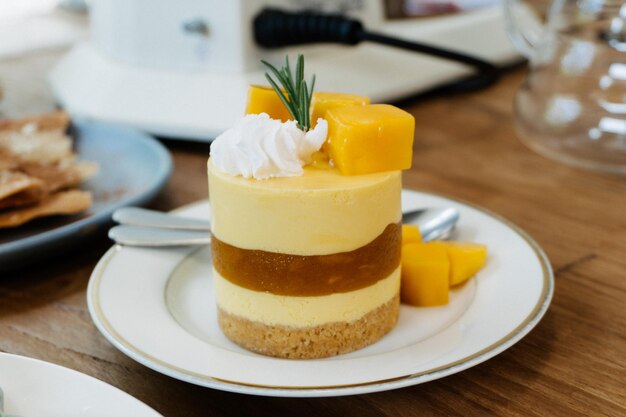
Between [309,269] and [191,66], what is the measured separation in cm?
62

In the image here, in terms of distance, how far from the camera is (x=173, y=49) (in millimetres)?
1113

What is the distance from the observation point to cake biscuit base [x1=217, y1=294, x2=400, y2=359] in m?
0.60

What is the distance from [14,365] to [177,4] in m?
0.71

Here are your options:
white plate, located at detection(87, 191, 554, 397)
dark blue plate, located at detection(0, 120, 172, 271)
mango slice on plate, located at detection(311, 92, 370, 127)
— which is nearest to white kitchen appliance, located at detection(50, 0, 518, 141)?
dark blue plate, located at detection(0, 120, 172, 271)

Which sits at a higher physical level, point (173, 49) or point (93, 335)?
point (173, 49)

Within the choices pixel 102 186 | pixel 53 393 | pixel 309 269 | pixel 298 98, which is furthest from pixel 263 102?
pixel 102 186

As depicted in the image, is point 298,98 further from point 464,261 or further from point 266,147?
point 464,261

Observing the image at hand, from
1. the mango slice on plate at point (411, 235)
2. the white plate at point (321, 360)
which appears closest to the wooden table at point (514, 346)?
the white plate at point (321, 360)

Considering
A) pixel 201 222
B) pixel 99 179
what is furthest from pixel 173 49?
pixel 201 222

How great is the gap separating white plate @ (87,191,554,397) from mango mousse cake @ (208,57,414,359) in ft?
0.10

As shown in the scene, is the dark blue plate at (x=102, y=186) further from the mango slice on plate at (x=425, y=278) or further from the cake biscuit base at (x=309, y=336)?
the mango slice on plate at (x=425, y=278)

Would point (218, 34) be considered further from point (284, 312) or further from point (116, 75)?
point (284, 312)

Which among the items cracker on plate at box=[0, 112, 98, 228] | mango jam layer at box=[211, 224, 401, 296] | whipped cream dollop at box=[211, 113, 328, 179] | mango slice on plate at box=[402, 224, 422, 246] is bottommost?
cracker on plate at box=[0, 112, 98, 228]

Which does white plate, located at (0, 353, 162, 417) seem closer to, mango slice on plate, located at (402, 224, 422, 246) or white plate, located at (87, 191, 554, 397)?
white plate, located at (87, 191, 554, 397)
